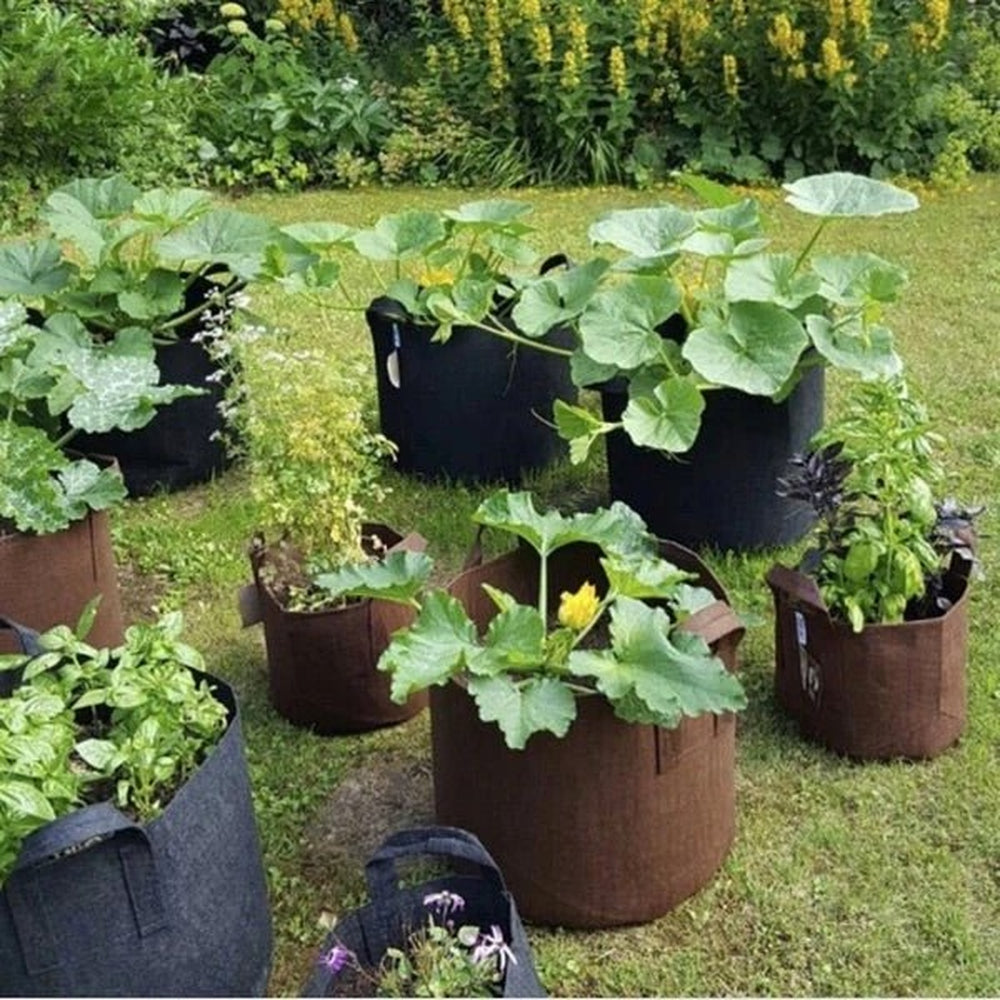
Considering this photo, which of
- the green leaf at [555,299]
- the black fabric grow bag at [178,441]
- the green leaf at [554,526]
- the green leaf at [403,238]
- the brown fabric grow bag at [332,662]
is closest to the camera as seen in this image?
the green leaf at [554,526]

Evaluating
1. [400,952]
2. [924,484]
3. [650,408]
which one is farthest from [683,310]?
[400,952]

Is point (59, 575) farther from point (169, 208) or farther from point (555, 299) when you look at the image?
point (555, 299)

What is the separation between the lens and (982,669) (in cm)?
296

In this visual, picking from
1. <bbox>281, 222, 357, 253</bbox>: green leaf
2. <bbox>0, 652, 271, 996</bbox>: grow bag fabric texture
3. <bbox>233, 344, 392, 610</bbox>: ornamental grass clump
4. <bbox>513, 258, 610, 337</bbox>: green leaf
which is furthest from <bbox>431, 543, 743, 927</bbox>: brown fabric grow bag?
<bbox>281, 222, 357, 253</bbox>: green leaf

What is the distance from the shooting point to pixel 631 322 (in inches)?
127

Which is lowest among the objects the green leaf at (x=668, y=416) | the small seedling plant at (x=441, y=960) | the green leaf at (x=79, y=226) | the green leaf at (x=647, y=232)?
the small seedling plant at (x=441, y=960)

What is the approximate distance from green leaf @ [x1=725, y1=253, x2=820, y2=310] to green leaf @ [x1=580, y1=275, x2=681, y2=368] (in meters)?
0.13

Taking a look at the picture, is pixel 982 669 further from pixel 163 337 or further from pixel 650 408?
pixel 163 337

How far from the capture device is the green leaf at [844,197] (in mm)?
3287

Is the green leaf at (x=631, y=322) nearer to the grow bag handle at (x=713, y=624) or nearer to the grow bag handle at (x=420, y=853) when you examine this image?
the grow bag handle at (x=713, y=624)

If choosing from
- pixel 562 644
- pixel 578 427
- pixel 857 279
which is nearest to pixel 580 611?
A: pixel 562 644

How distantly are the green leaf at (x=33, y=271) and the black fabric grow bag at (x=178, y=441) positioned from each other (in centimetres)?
35

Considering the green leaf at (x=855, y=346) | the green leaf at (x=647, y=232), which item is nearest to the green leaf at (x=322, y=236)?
the green leaf at (x=647, y=232)

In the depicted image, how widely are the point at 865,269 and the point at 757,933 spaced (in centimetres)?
158
